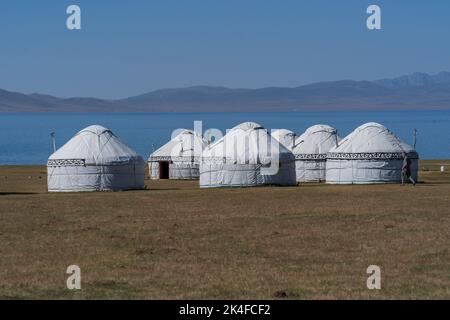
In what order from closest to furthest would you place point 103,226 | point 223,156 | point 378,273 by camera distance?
point 378,273 → point 103,226 → point 223,156

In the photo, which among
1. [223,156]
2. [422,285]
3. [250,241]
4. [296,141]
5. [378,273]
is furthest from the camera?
[296,141]

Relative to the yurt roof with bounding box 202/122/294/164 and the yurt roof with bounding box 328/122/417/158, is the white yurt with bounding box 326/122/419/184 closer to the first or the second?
the yurt roof with bounding box 328/122/417/158

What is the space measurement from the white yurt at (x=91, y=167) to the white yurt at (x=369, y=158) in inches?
356

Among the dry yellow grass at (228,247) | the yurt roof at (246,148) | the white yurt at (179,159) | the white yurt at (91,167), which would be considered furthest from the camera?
the white yurt at (179,159)

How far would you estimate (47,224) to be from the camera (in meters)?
23.1

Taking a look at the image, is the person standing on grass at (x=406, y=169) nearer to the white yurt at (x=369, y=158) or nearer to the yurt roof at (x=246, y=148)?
the white yurt at (x=369, y=158)

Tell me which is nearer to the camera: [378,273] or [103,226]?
[378,273]

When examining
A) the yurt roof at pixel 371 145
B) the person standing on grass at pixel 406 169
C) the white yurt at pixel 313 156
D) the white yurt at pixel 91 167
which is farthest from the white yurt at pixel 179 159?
the person standing on grass at pixel 406 169

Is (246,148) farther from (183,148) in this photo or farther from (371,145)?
(183,148)

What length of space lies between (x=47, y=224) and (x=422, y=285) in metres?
11.7

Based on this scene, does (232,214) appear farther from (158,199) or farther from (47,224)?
(158,199)

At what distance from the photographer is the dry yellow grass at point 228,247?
43.7 feet

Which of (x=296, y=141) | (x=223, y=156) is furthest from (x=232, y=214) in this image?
(x=296, y=141)
